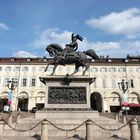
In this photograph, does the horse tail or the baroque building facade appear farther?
the baroque building facade

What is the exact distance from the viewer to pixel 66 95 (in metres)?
20.1

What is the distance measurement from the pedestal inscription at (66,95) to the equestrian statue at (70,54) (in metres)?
1.70

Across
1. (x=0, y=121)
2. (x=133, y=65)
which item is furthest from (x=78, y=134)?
(x=133, y=65)

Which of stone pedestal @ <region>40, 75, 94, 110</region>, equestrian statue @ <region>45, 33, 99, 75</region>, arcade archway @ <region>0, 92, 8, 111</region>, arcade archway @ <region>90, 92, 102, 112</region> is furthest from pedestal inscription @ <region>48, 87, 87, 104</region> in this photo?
arcade archway @ <region>0, 92, 8, 111</region>

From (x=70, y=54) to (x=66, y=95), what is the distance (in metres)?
3.88

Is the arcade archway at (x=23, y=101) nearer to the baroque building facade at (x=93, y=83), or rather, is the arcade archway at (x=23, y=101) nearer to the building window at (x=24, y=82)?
the baroque building facade at (x=93, y=83)

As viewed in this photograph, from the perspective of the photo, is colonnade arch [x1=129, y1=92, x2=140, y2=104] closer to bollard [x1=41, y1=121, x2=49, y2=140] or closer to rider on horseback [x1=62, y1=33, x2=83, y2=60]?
rider on horseback [x1=62, y1=33, x2=83, y2=60]

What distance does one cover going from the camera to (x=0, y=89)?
5894 cm

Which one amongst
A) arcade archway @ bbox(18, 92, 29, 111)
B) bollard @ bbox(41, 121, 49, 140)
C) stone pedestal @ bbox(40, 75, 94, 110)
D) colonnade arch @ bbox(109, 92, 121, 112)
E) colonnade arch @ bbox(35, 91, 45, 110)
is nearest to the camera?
bollard @ bbox(41, 121, 49, 140)

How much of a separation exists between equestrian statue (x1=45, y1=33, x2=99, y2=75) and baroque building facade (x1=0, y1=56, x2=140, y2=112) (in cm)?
Answer: 3632

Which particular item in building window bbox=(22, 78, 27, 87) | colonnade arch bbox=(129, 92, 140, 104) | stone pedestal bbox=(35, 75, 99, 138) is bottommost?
stone pedestal bbox=(35, 75, 99, 138)

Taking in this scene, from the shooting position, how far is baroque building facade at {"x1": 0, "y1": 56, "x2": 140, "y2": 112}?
58.6 meters

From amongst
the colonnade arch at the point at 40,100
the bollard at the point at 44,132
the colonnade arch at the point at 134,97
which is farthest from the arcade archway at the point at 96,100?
the bollard at the point at 44,132

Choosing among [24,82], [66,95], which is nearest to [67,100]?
[66,95]
